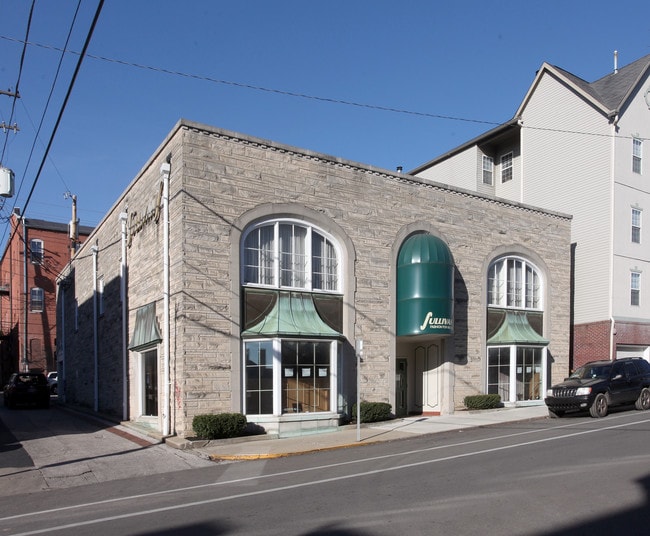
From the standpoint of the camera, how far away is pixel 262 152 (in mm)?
17234

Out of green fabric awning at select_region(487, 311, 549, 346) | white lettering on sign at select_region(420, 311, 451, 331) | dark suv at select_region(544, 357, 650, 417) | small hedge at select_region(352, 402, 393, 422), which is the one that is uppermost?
white lettering on sign at select_region(420, 311, 451, 331)

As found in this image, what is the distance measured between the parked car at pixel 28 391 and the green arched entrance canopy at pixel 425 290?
18.6 m

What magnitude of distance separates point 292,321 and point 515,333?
951 cm

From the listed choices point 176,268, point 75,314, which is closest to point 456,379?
point 176,268

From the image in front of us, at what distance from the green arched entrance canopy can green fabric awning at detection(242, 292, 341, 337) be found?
112 inches

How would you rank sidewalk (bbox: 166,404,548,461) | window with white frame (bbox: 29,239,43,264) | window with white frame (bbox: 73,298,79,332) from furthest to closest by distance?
window with white frame (bbox: 29,239,43,264) → window with white frame (bbox: 73,298,79,332) → sidewalk (bbox: 166,404,548,461)

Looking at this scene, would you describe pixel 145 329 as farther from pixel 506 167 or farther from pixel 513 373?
pixel 506 167

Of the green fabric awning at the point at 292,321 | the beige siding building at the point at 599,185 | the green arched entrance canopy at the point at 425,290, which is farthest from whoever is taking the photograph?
the beige siding building at the point at 599,185

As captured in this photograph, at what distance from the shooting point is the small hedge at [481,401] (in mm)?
20500

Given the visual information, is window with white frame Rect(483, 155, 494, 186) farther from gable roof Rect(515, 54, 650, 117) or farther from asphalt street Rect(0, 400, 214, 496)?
asphalt street Rect(0, 400, 214, 496)

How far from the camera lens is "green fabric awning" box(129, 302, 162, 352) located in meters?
17.4

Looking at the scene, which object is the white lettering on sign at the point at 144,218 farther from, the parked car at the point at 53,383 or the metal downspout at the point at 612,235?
the parked car at the point at 53,383

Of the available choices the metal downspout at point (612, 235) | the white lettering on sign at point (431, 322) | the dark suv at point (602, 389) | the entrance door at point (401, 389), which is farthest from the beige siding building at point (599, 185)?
the white lettering on sign at point (431, 322)

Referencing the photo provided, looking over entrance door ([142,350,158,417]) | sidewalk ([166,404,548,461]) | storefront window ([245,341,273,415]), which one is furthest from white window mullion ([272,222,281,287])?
sidewalk ([166,404,548,461])
